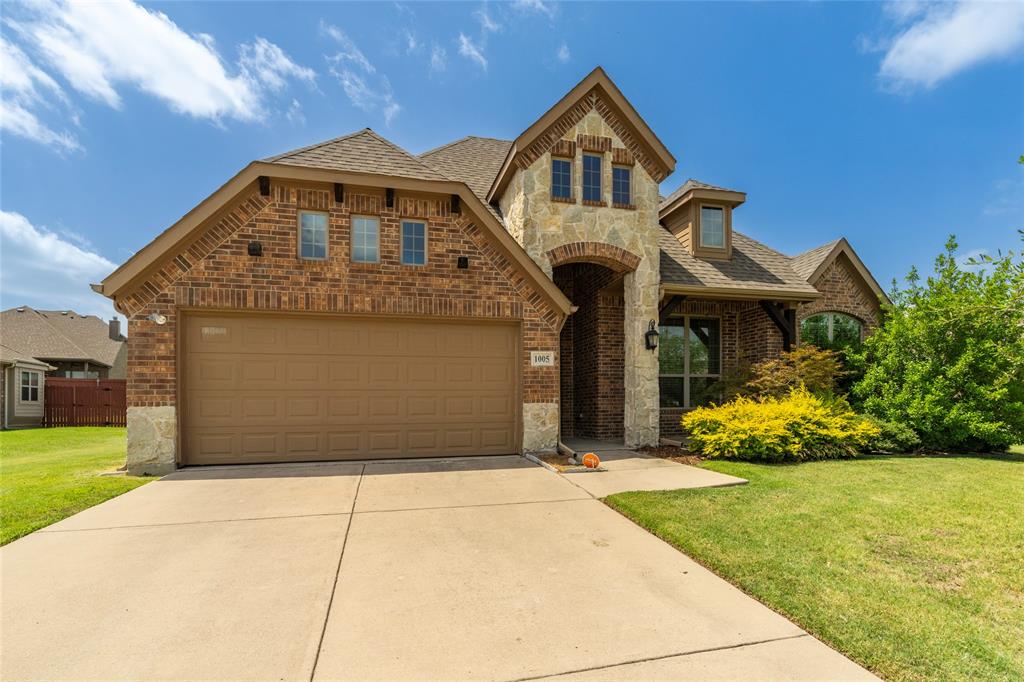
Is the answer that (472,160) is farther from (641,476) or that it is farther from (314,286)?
(641,476)

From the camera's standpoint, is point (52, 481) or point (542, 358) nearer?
point (52, 481)

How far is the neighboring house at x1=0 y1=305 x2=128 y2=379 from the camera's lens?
24406mm

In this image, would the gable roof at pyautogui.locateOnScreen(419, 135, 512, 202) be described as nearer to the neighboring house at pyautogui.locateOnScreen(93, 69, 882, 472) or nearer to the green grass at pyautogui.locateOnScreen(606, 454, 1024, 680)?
the neighboring house at pyautogui.locateOnScreen(93, 69, 882, 472)

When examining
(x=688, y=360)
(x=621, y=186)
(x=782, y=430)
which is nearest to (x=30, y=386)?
(x=621, y=186)

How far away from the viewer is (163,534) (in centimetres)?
473

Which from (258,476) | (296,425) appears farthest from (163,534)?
(296,425)

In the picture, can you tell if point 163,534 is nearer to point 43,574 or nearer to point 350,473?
point 43,574

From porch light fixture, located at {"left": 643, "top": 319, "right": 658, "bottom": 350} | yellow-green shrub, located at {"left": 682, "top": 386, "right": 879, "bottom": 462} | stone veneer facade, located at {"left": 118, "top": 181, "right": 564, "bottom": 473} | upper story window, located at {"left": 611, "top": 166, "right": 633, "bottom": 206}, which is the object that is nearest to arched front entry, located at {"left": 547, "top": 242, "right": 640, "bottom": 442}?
porch light fixture, located at {"left": 643, "top": 319, "right": 658, "bottom": 350}

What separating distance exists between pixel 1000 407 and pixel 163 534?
1468 centimetres

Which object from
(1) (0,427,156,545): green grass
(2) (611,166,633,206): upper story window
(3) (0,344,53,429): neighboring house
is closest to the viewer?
(1) (0,427,156,545): green grass

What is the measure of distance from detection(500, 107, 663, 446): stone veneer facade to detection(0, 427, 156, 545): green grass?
7.83m

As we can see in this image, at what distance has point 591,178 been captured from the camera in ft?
33.3

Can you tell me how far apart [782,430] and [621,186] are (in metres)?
5.93

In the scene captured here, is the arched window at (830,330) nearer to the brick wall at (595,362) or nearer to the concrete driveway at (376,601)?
the brick wall at (595,362)
